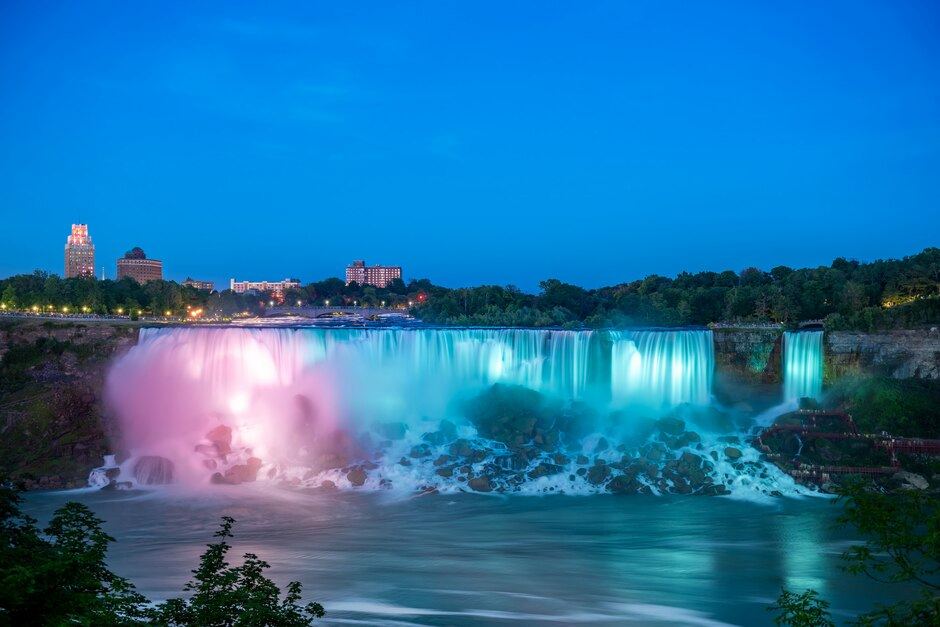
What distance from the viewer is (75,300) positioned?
5000cm

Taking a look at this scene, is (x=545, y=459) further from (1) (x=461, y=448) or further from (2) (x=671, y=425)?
(2) (x=671, y=425)

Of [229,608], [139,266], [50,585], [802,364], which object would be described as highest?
[139,266]

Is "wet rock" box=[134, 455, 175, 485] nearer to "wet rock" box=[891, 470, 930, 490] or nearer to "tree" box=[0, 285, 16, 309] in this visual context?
"wet rock" box=[891, 470, 930, 490]

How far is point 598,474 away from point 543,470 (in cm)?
206

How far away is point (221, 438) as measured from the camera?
2825 centimetres

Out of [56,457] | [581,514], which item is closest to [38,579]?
[581,514]

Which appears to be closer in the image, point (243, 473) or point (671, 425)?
point (243, 473)

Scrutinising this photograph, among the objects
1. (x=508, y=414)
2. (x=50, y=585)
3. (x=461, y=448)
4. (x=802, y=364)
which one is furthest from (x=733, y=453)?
(x=50, y=585)

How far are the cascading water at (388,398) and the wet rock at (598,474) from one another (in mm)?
891

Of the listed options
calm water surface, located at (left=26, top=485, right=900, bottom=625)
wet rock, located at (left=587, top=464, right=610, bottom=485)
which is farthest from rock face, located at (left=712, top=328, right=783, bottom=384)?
wet rock, located at (left=587, top=464, right=610, bottom=485)

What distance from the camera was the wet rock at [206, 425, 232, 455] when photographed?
2789 cm

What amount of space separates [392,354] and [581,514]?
46.7ft

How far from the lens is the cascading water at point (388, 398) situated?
26.7m

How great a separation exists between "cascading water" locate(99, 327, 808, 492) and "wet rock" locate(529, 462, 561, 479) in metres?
0.34
